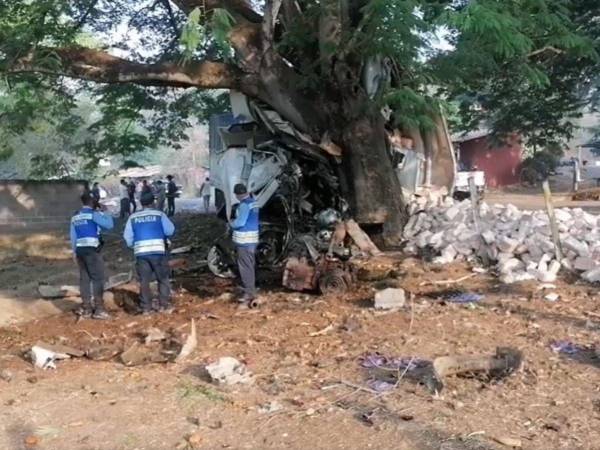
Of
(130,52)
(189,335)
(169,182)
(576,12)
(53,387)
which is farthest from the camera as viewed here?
(169,182)

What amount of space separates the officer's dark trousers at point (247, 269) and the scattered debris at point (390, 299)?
172cm

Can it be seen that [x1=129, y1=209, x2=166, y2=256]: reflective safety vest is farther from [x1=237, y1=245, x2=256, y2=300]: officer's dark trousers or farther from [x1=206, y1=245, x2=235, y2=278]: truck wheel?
[x1=206, y1=245, x2=235, y2=278]: truck wheel

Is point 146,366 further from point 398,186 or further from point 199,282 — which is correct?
point 398,186

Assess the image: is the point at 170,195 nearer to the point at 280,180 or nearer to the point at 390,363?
the point at 280,180

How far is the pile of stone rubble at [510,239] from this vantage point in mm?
9172

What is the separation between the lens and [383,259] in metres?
10.7

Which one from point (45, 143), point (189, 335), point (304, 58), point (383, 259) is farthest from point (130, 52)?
point (45, 143)

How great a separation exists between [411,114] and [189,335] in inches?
148

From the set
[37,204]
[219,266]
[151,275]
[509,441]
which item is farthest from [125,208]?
[509,441]

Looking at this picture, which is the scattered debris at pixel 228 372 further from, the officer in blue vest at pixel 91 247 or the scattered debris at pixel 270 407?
the officer in blue vest at pixel 91 247

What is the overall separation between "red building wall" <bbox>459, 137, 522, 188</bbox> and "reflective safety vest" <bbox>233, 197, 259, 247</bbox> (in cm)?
2849

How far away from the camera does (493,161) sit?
3781cm

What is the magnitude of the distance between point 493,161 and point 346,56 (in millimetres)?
28844

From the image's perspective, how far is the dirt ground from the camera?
16.4ft
